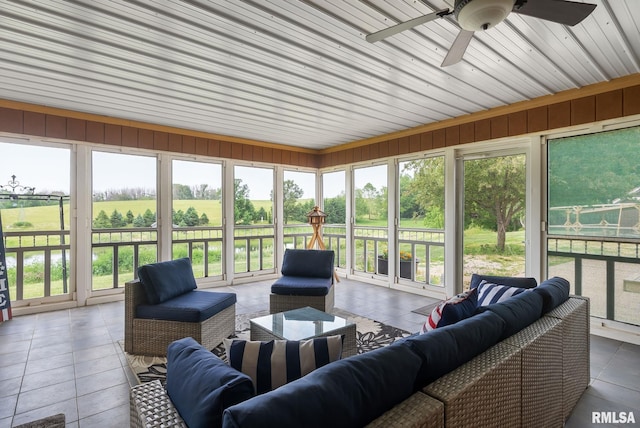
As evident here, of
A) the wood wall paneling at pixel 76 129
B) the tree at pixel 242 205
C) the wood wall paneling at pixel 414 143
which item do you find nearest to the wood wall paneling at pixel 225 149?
the tree at pixel 242 205

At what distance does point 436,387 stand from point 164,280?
280 centimetres

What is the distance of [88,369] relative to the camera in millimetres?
2781

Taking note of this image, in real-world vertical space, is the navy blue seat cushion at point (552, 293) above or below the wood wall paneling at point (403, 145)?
below

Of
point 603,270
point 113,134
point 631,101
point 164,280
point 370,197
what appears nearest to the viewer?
point 164,280

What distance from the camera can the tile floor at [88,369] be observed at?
2221mm

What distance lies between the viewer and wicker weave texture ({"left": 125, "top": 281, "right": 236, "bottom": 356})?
9.81 ft

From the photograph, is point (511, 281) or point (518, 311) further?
point (511, 281)

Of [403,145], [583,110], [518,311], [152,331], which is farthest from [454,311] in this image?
[403,145]

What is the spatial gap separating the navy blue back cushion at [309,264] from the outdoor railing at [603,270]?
8.93 feet

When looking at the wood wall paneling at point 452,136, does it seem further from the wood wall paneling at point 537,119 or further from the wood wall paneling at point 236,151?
the wood wall paneling at point 236,151

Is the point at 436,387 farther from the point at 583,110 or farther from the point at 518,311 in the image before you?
the point at 583,110


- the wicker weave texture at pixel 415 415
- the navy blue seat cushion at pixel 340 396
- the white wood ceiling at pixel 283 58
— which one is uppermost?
the white wood ceiling at pixel 283 58

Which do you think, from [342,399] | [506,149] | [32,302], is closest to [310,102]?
[506,149]

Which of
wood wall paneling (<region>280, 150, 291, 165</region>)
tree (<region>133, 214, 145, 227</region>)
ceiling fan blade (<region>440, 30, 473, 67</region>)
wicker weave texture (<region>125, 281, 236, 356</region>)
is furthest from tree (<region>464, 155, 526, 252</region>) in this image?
tree (<region>133, 214, 145, 227</region>)
